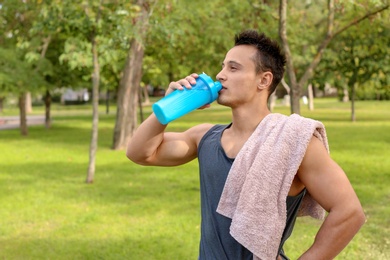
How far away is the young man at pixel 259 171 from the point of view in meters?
2.05

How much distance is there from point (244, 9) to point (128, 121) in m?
4.94

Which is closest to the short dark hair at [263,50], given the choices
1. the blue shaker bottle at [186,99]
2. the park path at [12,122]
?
the blue shaker bottle at [186,99]

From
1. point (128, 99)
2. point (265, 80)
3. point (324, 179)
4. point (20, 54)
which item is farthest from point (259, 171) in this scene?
point (20, 54)

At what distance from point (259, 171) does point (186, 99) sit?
15.6 inches

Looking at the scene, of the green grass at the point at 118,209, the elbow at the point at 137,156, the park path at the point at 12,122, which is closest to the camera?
the elbow at the point at 137,156

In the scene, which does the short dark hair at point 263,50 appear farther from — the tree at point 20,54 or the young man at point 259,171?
the tree at point 20,54

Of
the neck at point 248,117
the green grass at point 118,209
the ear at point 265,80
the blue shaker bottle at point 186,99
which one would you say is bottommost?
the green grass at point 118,209

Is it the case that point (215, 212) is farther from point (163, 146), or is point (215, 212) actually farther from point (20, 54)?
point (20, 54)

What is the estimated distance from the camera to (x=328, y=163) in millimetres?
2064

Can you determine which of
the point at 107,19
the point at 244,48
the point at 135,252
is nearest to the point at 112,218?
the point at 135,252

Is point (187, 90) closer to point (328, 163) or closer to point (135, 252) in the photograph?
point (328, 163)

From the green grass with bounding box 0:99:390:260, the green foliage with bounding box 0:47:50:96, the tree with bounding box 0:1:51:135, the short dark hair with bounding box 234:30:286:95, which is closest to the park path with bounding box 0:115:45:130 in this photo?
the tree with bounding box 0:1:51:135

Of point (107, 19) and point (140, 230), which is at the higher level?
point (107, 19)

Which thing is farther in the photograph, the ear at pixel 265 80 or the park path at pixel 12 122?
the park path at pixel 12 122
